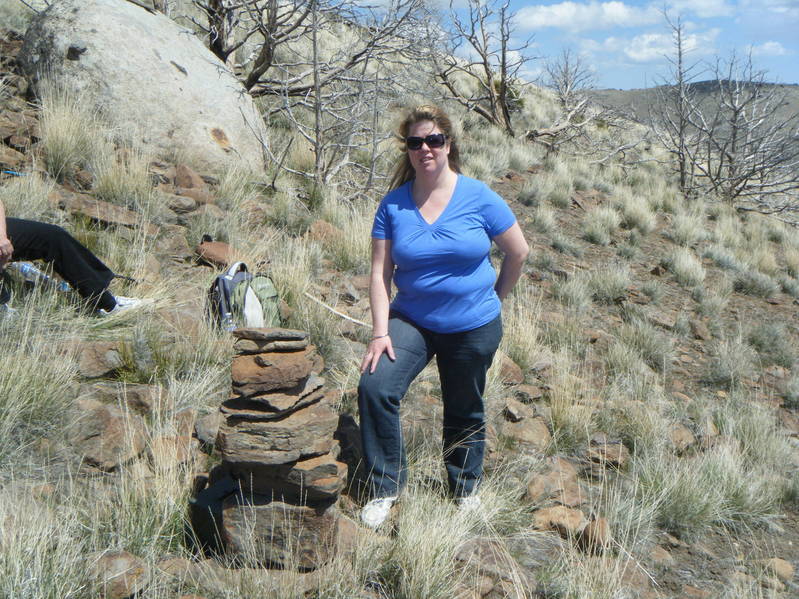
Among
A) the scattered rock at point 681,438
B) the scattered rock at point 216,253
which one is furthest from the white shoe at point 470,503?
the scattered rock at point 216,253

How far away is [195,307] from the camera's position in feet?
15.5

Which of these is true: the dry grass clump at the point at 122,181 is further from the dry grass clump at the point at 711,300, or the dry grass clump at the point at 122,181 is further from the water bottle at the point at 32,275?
the dry grass clump at the point at 711,300

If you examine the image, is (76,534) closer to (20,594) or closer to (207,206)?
(20,594)

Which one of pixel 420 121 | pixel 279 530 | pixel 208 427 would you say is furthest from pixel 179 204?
pixel 279 530

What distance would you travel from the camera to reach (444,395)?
3311 millimetres

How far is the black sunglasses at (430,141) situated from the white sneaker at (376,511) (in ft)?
5.17

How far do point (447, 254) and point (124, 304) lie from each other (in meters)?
2.45

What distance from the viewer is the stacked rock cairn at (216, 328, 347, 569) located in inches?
102

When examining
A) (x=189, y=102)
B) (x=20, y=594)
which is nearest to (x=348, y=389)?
(x=20, y=594)

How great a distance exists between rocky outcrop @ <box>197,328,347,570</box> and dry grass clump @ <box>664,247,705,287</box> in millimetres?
6854

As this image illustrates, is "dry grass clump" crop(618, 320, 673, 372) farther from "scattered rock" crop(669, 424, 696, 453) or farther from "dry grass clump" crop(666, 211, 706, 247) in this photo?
"dry grass clump" crop(666, 211, 706, 247)

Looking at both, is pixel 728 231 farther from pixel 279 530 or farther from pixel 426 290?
pixel 279 530

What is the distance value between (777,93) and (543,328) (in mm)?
11780

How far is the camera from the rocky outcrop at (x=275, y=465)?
2.60 meters
